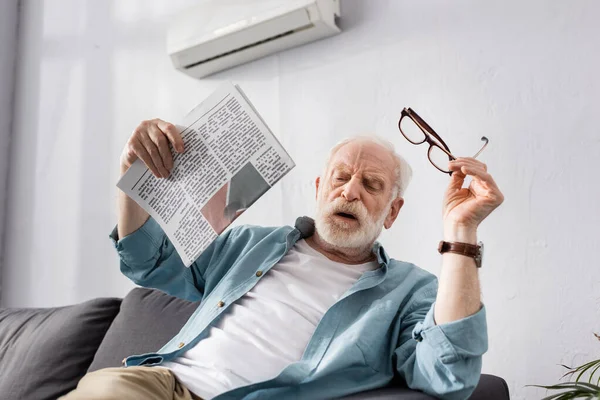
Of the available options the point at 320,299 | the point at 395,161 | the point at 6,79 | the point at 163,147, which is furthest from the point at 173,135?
the point at 6,79

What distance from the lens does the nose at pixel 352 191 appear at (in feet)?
4.86

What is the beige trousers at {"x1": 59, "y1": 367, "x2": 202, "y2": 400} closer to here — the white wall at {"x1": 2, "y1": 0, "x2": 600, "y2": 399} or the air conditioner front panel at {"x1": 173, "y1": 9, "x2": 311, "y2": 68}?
the white wall at {"x1": 2, "y1": 0, "x2": 600, "y2": 399}

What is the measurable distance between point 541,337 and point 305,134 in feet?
3.09

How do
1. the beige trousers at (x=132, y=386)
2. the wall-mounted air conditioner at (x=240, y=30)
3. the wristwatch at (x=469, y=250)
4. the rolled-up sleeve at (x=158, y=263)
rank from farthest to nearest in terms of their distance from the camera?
the wall-mounted air conditioner at (x=240, y=30), the rolled-up sleeve at (x=158, y=263), the wristwatch at (x=469, y=250), the beige trousers at (x=132, y=386)

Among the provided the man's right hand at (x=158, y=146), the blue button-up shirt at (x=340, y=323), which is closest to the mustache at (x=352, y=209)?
the blue button-up shirt at (x=340, y=323)

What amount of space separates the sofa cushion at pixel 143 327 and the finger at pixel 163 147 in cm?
51

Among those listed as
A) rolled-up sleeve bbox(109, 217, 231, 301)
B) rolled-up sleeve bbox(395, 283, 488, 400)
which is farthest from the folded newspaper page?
rolled-up sleeve bbox(395, 283, 488, 400)

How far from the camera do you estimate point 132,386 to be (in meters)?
1.13

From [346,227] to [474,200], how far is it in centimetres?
34

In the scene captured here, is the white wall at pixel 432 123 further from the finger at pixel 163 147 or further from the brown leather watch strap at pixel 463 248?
the finger at pixel 163 147

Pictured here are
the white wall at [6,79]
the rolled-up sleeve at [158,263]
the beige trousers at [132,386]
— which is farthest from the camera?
the white wall at [6,79]

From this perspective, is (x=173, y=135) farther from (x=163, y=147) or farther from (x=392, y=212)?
(x=392, y=212)

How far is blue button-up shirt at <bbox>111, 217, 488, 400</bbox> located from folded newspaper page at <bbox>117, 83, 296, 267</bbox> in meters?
0.18

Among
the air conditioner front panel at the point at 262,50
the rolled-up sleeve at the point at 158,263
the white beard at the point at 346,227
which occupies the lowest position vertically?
the rolled-up sleeve at the point at 158,263
